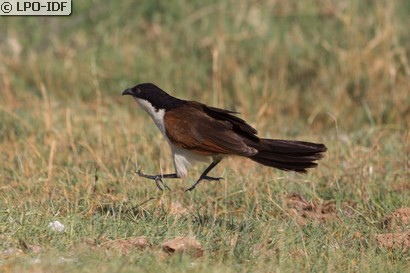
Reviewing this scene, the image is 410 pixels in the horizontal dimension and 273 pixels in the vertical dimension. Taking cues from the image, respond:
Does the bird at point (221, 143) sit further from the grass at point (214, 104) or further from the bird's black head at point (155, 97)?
the grass at point (214, 104)

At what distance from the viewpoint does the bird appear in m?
5.27

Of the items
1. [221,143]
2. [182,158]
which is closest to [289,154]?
[221,143]

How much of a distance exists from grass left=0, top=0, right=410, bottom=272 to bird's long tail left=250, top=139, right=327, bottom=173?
26 centimetres

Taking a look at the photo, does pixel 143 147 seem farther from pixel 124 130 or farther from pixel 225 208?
pixel 225 208

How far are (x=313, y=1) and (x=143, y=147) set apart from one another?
4.18 metres

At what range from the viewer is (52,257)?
4.16m

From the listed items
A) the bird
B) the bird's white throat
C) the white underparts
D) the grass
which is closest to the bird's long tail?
the bird

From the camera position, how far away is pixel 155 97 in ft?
18.5

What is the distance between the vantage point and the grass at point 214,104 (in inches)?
179

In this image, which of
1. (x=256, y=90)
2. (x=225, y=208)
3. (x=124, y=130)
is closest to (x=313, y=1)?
(x=256, y=90)

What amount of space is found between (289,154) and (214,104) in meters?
2.99

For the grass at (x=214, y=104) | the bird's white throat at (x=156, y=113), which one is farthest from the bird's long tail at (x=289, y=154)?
the bird's white throat at (x=156, y=113)

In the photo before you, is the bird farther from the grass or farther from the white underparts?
the grass

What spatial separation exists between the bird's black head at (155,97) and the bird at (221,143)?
0.06 metres
